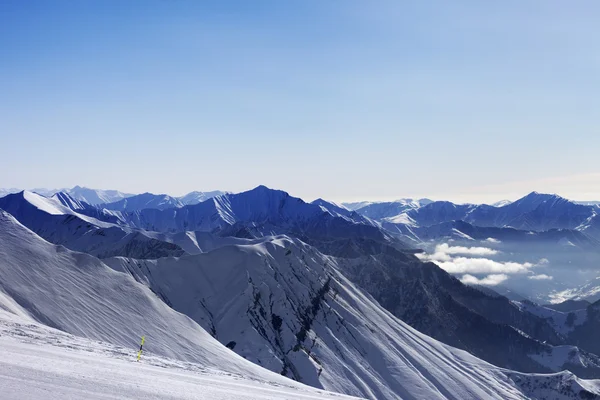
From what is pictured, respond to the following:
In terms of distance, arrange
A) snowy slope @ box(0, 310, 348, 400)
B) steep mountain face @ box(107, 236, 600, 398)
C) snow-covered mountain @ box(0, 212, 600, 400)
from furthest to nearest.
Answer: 1. steep mountain face @ box(107, 236, 600, 398)
2. snow-covered mountain @ box(0, 212, 600, 400)
3. snowy slope @ box(0, 310, 348, 400)

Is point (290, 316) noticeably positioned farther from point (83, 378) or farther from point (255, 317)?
point (83, 378)

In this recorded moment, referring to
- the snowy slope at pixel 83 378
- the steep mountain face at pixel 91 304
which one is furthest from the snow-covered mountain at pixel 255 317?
the snowy slope at pixel 83 378

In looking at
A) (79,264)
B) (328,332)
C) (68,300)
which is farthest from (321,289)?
(68,300)

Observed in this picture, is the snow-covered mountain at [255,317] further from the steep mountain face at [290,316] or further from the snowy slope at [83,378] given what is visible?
the snowy slope at [83,378]

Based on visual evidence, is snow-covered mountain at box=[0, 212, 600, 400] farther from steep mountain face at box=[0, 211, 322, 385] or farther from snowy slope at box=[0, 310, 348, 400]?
snowy slope at box=[0, 310, 348, 400]

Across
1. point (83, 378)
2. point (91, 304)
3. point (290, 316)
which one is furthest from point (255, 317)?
point (83, 378)

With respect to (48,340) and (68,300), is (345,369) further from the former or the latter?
(48,340)

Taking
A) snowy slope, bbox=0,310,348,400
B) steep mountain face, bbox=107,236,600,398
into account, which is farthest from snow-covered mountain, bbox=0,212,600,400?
snowy slope, bbox=0,310,348,400

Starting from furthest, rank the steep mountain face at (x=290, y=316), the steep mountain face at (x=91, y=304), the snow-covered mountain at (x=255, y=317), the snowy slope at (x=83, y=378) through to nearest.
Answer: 1. the steep mountain face at (x=290, y=316)
2. the snow-covered mountain at (x=255, y=317)
3. the steep mountain face at (x=91, y=304)
4. the snowy slope at (x=83, y=378)
